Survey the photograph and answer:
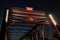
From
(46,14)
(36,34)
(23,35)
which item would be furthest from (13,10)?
(23,35)

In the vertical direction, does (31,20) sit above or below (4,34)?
above

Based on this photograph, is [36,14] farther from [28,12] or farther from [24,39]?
[24,39]

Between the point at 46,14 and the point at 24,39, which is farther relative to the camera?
the point at 24,39

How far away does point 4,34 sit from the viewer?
313 centimetres

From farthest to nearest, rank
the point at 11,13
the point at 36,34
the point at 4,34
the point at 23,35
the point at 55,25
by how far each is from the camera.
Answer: the point at 23,35 → the point at 36,34 → the point at 11,13 → the point at 55,25 → the point at 4,34

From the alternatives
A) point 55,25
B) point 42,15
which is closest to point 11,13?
point 42,15

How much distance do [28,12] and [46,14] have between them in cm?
56

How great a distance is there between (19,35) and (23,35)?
1.35ft

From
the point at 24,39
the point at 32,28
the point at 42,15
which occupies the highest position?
the point at 42,15

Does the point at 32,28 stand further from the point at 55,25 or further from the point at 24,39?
the point at 55,25

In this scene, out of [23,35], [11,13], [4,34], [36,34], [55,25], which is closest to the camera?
[4,34]

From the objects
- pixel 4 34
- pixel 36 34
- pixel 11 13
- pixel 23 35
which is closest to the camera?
pixel 4 34

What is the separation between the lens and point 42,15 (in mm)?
4543

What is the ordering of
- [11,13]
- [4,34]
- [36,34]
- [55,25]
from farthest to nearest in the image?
1. [36,34]
2. [11,13]
3. [55,25]
4. [4,34]
